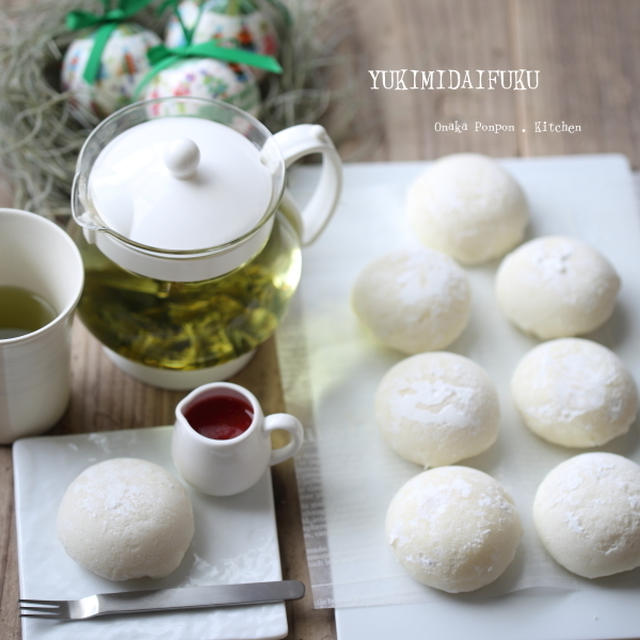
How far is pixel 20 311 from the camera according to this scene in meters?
0.98

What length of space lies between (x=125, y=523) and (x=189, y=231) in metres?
0.28

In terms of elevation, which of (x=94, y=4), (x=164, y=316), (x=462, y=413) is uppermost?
(x=94, y=4)

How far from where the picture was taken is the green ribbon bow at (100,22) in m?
1.16

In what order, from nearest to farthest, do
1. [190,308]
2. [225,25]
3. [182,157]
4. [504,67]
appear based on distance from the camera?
[182,157]
[190,308]
[225,25]
[504,67]

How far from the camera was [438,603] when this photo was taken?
928 millimetres

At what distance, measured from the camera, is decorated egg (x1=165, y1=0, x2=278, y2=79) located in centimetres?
118

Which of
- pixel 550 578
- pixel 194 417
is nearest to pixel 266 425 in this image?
pixel 194 417

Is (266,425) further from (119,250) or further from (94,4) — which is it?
(94,4)

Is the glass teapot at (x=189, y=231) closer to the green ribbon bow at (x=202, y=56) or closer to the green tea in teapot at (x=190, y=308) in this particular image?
the green tea in teapot at (x=190, y=308)

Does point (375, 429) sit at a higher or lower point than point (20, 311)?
lower

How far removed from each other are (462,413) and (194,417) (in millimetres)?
283

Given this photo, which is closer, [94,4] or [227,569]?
[227,569]

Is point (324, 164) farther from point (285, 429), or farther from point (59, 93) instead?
point (59, 93)

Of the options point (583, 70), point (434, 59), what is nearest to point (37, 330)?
point (434, 59)
